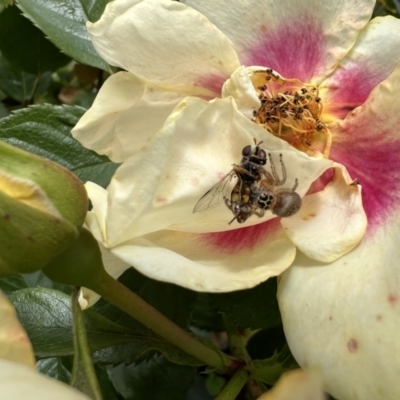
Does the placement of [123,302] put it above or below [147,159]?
below

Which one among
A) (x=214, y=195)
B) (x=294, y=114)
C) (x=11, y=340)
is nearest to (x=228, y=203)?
(x=214, y=195)

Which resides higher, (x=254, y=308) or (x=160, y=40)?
(x=160, y=40)

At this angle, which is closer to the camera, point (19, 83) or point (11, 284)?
point (11, 284)

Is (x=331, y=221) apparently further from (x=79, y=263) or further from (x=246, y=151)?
(x=79, y=263)

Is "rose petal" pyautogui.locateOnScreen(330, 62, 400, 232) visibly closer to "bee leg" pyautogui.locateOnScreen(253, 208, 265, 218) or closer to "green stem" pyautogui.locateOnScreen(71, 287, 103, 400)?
"bee leg" pyautogui.locateOnScreen(253, 208, 265, 218)

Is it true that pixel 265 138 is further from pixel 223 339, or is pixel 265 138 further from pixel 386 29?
pixel 223 339

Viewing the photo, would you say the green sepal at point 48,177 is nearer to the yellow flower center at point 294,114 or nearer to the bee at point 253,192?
the bee at point 253,192

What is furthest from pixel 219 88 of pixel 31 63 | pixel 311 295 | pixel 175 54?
pixel 31 63
